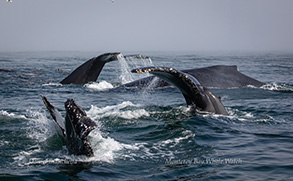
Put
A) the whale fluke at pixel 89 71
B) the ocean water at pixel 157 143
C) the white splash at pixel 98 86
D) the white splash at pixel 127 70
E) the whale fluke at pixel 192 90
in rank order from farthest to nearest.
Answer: the white splash at pixel 98 86 → the whale fluke at pixel 89 71 → the white splash at pixel 127 70 → the whale fluke at pixel 192 90 → the ocean water at pixel 157 143

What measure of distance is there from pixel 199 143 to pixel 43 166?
2514mm

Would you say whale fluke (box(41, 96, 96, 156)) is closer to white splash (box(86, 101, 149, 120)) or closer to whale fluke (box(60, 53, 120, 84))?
white splash (box(86, 101, 149, 120))

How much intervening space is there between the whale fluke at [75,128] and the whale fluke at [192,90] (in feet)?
5.99

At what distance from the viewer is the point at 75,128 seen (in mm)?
4941

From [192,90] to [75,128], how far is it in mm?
3035

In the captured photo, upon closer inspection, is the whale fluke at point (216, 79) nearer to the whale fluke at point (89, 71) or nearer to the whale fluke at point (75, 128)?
the whale fluke at point (89, 71)

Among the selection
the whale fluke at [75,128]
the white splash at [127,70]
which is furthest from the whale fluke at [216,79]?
the whale fluke at [75,128]

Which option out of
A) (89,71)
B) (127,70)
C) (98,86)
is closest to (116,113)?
(89,71)

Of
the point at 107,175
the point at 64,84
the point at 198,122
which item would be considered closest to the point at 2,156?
the point at 107,175

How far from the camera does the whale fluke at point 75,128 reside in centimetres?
484

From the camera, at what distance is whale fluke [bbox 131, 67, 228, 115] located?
6.92m

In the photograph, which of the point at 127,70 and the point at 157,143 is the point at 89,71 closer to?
the point at 127,70

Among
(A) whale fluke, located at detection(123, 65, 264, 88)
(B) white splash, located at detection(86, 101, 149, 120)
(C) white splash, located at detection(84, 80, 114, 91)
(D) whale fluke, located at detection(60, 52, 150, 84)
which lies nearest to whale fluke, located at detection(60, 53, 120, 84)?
(D) whale fluke, located at detection(60, 52, 150, 84)

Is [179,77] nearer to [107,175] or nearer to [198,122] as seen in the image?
[198,122]
